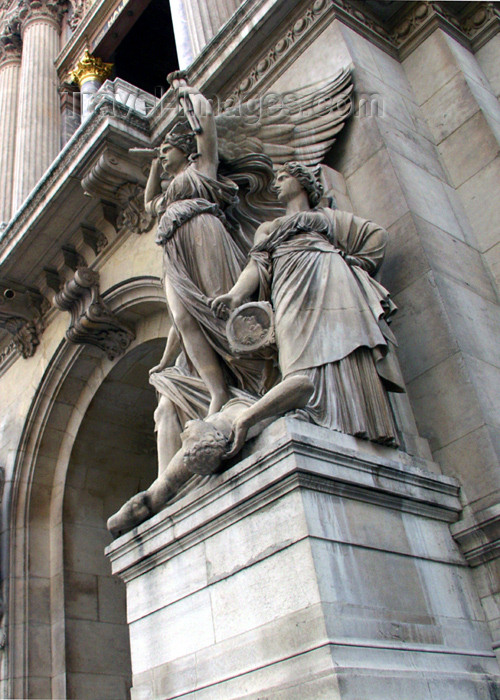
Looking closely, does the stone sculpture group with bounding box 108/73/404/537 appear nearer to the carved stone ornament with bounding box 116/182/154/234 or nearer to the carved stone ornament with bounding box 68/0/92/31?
the carved stone ornament with bounding box 116/182/154/234

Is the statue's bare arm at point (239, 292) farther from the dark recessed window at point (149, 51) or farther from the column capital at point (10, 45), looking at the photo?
the column capital at point (10, 45)

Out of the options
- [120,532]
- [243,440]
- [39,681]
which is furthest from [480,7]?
[39,681]

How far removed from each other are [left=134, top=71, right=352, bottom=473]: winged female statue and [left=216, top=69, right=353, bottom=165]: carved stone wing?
11 millimetres

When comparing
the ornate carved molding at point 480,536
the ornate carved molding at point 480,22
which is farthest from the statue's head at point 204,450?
the ornate carved molding at point 480,22

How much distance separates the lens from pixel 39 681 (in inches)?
384

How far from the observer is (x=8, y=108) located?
1767 centimetres

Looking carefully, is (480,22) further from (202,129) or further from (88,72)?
(88,72)

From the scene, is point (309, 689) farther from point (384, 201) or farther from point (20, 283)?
point (20, 283)

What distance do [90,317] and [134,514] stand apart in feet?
17.5

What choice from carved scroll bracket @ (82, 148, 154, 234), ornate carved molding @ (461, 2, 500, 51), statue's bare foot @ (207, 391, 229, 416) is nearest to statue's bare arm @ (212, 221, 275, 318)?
statue's bare foot @ (207, 391, 229, 416)

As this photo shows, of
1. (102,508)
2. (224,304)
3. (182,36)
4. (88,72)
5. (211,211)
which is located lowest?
(224,304)

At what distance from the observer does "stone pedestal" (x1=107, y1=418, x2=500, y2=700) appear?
12.8 ft

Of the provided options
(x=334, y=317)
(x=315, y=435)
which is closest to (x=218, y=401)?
(x=334, y=317)

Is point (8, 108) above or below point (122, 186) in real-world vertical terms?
above
